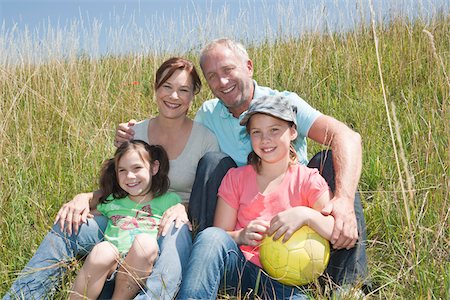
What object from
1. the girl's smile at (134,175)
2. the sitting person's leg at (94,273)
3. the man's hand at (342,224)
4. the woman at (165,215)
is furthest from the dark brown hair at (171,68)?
the man's hand at (342,224)

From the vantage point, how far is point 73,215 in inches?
108

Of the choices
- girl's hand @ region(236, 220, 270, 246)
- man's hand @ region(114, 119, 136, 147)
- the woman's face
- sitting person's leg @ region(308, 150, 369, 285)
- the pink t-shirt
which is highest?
the woman's face

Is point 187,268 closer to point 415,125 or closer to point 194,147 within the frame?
point 194,147

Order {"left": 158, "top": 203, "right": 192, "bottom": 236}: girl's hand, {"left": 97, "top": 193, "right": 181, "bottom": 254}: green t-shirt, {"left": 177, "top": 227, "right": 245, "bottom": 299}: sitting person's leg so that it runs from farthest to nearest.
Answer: {"left": 97, "top": 193, "right": 181, "bottom": 254}: green t-shirt < {"left": 158, "top": 203, "right": 192, "bottom": 236}: girl's hand < {"left": 177, "top": 227, "right": 245, "bottom": 299}: sitting person's leg

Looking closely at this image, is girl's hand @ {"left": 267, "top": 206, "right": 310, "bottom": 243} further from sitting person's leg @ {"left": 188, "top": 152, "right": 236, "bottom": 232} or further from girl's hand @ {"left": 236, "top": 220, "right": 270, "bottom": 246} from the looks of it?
sitting person's leg @ {"left": 188, "top": 152, "right": 236, "bottom": 232}

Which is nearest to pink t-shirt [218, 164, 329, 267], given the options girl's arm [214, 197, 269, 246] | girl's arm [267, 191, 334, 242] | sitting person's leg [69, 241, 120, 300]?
girl's arm [214, 197, 269, 246]

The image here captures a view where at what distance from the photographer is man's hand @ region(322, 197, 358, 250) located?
2316 millimetres

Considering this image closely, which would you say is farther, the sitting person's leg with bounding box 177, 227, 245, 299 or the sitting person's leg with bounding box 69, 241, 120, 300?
the sitting person's leg with bounding box 69, 241, 120, 300

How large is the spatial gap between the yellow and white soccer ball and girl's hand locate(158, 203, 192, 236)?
457mm

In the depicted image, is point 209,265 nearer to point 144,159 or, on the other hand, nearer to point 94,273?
point 94,273

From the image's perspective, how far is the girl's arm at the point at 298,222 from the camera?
7.46ft

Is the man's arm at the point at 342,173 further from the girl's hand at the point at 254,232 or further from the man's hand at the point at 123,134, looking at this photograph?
the man's hand at the point at 123,134

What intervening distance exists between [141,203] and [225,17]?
11.6ft

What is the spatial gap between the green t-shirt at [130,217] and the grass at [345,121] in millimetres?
306
